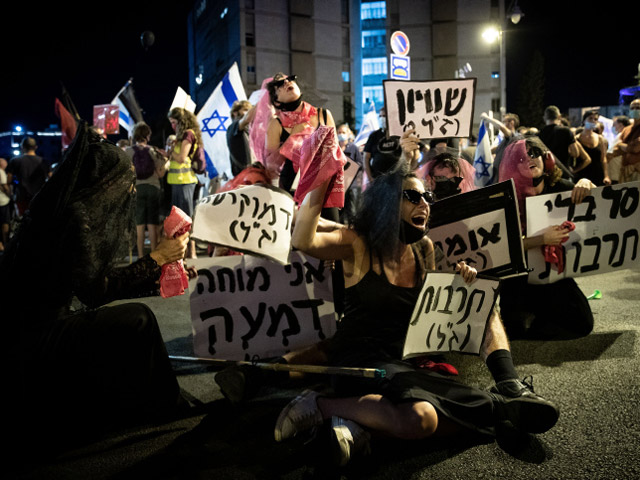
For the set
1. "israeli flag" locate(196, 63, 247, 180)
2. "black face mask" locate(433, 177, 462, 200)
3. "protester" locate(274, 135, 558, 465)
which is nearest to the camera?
"protester" locate(274, 135, 558, 465)

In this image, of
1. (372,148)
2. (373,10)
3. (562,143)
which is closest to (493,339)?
(372,148)

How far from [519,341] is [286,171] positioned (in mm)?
2327

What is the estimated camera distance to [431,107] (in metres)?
5.74

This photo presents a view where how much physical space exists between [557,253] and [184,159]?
526 cm

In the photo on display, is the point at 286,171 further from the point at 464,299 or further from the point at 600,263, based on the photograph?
the point at 600,263

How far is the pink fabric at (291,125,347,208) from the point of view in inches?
99.7

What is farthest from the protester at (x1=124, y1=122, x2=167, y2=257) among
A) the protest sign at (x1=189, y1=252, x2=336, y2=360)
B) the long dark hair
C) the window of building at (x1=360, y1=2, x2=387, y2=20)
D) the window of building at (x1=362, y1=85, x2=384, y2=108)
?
the window of building at (x1=360, y1=2, x2=387, y2=20)

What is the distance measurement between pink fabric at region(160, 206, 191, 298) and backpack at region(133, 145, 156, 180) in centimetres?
514

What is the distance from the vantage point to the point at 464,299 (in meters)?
2.96

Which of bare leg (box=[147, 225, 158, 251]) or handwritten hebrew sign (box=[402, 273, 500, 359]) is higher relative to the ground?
bare leg (box=[147, 225, 158, 251])

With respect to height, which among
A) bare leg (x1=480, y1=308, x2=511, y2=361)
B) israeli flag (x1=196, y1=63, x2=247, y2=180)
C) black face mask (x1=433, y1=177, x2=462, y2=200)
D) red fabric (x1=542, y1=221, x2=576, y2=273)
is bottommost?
bare leg (x1=480, y1=308, x2=511, y2=361)

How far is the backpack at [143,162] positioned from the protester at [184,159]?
0.29 metres

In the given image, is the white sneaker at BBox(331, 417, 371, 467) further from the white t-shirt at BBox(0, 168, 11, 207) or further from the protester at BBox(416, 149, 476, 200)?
the white t-shirt at BBox(0, 168, 11, 207)

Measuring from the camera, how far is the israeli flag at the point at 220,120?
868cm
